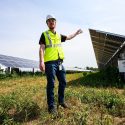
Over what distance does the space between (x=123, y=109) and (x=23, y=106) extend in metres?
2.02

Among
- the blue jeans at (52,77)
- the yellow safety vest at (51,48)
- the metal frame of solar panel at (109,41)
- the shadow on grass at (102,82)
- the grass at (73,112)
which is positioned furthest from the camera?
the metal frame of solar panel at (109,41)

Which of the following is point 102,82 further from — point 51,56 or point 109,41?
point 51,56

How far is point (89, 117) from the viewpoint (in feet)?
19.5

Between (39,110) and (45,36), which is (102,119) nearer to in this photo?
(39,110)

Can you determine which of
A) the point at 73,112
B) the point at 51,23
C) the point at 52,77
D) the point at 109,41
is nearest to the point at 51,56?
the point at 52,77

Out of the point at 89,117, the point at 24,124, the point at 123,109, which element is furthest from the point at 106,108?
the point at 24,124

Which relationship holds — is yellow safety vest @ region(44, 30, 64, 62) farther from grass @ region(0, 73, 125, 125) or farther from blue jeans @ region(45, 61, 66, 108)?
grass @ region(0, 73, 125, 125)

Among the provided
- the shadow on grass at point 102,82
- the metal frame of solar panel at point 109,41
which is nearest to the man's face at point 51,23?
the shadow on grass at point 102,82

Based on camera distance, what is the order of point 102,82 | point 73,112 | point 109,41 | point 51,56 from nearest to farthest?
point 73,112
point 51,56
point 102,82
point 109,41

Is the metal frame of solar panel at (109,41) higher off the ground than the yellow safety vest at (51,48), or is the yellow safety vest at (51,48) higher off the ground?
the metal frame of solar panel at (109,41)

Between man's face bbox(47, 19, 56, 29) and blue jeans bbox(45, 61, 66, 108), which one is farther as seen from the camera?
man's face bbox(47, 19, 56, 29)

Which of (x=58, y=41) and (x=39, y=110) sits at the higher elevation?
(x=58, y=41)

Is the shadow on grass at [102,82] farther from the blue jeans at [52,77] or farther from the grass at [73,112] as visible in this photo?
the blue jeans at [52,77]

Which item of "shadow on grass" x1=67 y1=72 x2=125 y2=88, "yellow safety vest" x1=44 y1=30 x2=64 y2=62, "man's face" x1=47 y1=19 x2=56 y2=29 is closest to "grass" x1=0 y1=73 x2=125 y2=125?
"yellow safety vest" x1=44 y1=30 x2=64 y2=62
